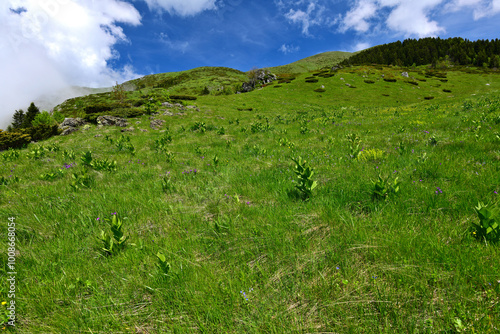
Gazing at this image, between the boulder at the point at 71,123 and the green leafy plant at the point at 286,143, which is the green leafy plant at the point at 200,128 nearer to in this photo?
the green leafy plant at the point at 286,143

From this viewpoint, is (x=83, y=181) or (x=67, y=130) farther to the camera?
(x=67, y=130)

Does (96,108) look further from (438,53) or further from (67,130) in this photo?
(438,53)

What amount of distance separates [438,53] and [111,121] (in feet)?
528

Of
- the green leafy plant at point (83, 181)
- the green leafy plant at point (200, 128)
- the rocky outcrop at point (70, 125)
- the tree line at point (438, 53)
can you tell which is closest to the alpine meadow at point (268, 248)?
the green leafy plant at point (83, 181)

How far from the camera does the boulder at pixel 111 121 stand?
60.0 ft

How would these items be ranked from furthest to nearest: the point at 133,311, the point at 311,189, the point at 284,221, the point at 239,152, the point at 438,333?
the point at 239,152 → the point at 311,189 → the point at 284,221 → the point at 133,311 → the point at 438,333

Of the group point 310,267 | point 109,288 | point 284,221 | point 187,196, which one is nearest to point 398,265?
point 310,267

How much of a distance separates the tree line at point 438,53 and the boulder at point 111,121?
118445mm

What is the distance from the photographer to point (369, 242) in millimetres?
2547

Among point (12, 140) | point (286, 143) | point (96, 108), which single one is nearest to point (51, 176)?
point (286, 143)

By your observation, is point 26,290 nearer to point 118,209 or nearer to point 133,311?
point 133,311

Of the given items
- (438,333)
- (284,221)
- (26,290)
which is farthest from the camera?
(284,221)

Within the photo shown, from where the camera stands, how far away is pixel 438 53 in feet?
363

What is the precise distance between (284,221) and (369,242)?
121cm
